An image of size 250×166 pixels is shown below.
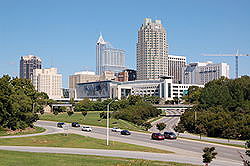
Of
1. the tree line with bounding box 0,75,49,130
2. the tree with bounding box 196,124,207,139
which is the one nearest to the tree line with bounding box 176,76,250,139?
the tree with bounding box 196,124,207,139

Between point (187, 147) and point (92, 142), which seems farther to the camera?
point (92, 142)

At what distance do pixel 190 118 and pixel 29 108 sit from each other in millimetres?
49524

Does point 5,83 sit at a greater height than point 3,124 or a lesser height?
greater

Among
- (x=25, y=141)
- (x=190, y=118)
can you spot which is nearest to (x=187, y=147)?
(x=25, y=141)

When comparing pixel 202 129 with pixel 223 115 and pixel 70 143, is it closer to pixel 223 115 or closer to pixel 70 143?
pixel 223 115

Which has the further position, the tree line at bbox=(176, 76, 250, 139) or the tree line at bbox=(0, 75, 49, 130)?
the tree line at bbox=(176, 76, 250, 139)

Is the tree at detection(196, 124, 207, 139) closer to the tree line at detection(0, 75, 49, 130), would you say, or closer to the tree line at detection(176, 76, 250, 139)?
Answer: the tree line at detection(176, 76, 250, 139)

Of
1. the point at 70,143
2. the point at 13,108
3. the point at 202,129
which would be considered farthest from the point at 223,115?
the point at 13,108

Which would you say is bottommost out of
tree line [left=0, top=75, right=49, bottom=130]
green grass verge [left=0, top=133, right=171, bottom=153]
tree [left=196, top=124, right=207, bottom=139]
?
tree [left=196, top=124, right=207, bottom=139]

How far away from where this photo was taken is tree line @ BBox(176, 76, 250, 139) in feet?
295

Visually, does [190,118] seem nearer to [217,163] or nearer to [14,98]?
[14,98]

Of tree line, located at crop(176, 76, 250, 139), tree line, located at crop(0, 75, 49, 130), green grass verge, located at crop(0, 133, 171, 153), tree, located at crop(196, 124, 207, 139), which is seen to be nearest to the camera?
green grass verge, located at crop(0, 133, 171, 153)

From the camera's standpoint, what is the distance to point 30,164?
36438mm

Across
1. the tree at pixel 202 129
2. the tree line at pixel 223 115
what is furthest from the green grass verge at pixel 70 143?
the tree at pixel 202 129
